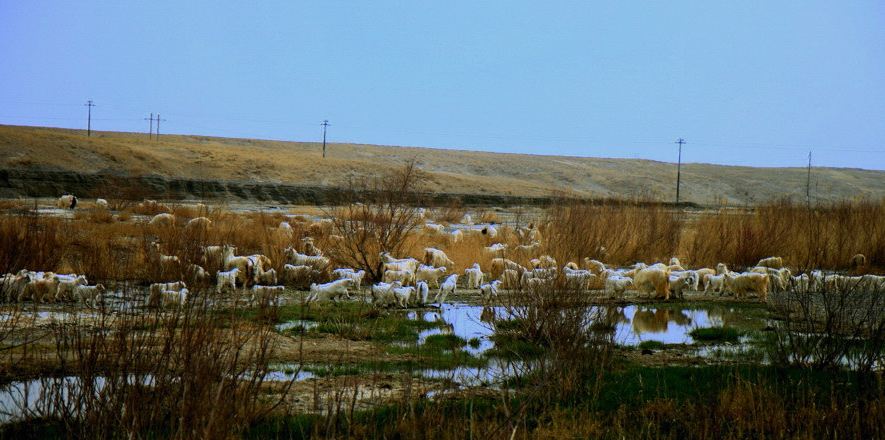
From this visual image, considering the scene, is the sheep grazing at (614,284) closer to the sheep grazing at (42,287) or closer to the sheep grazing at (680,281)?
the sheep grazing at (680,281)

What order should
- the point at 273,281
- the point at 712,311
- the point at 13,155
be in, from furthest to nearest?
the point at 13,155 → the point at 273,281 → the point at 712,311

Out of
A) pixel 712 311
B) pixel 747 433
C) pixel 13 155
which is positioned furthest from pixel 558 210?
pixel 13 155

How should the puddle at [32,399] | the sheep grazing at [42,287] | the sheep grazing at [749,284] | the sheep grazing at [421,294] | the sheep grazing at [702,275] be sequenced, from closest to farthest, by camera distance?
the puddle at [32,399], the sheep grazing at [42,287], the sheep grazing at [421,294], the sheep grazing at [749,284], the sheep grazing at [702,275]

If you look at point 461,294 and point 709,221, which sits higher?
point 709,221

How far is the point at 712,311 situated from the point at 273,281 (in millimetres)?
8072

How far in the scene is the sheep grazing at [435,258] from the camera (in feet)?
54.0

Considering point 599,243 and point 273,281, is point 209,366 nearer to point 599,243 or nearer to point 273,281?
point 273,281

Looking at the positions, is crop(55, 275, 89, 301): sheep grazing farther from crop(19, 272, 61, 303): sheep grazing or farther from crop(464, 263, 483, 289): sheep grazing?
crop(464, 263, 483, 289): sheep grazing

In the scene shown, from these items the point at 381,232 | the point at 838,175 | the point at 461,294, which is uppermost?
the point at 838,175

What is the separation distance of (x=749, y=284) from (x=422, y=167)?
8394 centimetres

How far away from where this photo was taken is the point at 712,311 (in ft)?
43.2

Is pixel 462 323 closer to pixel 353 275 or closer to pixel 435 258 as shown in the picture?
pixel 353 275

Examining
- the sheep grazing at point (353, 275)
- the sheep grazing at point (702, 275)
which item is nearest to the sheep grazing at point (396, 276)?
the sheep grazing at point (353, 275)

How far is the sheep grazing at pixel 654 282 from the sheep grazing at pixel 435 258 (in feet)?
14.8
